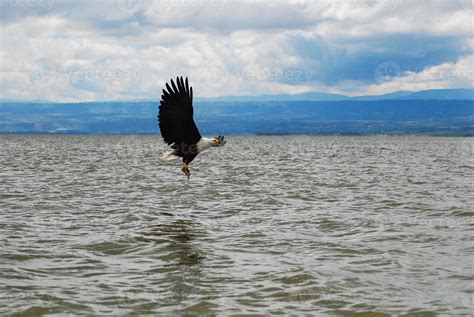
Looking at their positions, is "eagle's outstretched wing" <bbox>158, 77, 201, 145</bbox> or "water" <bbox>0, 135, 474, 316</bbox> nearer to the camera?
→ "water" <bbox>0, 135, 474, 316</bbox>

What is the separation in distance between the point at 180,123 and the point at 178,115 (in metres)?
0.28

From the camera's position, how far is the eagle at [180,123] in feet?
41.8

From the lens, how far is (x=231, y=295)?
816 cm

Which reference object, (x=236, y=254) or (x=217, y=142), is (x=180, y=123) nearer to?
(x=217, y=142)

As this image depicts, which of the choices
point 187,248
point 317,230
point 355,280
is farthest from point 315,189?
point 355,280

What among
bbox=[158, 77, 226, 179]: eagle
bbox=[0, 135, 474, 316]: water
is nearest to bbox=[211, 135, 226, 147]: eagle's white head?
bbox=[158, 77, 226, 179]: eagle

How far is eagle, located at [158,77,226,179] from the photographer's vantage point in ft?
41.8

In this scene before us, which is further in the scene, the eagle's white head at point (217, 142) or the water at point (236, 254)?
the eagle's white head at point (217, 142)

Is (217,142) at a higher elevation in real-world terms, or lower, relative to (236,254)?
higher

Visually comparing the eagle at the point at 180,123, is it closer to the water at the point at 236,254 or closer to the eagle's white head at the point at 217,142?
the eagle's white head at the point at 217,142

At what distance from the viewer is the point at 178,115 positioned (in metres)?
13.1

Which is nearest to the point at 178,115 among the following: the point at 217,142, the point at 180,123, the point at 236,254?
the point at 180,123

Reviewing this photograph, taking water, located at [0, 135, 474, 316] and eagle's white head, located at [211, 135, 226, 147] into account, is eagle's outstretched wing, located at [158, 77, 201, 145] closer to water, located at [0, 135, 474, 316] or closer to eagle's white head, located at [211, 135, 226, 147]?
eagle's white head, located at [211, 135, 226, 147]

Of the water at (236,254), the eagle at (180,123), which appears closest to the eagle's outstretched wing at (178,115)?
the eagle at (180,123)
